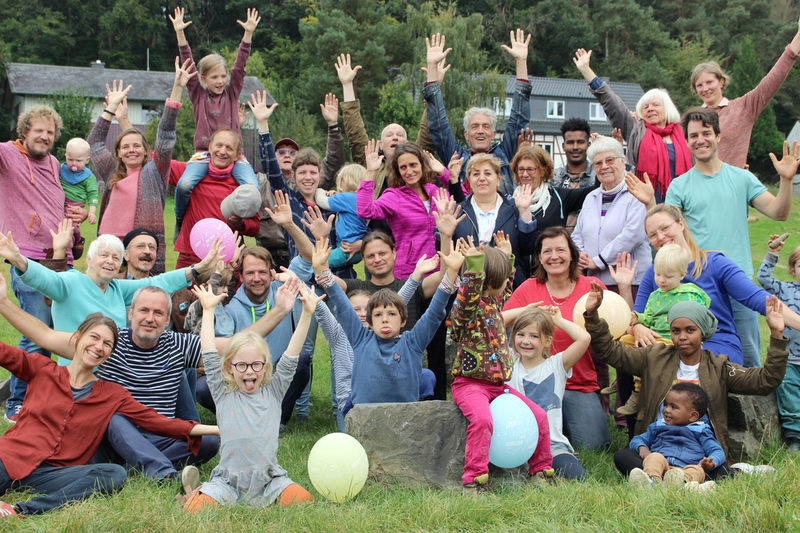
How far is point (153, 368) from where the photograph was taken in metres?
5.88

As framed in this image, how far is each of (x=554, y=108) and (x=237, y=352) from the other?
55564 mm

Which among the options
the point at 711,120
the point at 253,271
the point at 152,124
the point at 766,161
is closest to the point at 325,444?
the point at 253,271

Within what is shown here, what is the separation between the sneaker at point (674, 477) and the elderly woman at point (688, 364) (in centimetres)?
36

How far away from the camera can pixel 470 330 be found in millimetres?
5555

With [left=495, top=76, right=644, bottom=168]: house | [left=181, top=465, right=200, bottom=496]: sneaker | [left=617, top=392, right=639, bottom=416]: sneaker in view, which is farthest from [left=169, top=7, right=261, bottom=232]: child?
[left=495, top=76, right=644, bottom=168]: house

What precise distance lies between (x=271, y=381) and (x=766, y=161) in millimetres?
41758

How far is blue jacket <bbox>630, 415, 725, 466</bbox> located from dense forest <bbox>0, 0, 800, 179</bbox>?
135 feet

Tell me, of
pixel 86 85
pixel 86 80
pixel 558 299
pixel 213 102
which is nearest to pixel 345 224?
pixel 213 102

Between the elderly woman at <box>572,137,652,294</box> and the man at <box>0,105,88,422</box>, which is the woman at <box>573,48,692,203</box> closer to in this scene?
the elderly woman at <box>572,137,652,294</box>

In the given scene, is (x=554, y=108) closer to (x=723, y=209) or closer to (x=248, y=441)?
(x=723, y=209)

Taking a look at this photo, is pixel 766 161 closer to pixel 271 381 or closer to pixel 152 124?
pixel 152 124

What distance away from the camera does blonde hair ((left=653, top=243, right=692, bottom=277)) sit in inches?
238

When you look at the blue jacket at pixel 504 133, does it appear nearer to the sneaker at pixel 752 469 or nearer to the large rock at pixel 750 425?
the large rock at pixel 750 425

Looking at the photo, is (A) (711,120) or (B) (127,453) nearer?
(B) (127,453)
